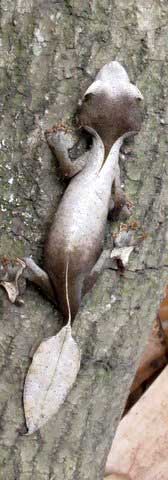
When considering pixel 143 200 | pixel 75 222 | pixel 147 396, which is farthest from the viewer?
pixel 147 396

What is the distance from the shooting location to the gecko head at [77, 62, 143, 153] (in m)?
2.12

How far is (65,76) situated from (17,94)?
0.13 meters

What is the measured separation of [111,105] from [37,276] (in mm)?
480

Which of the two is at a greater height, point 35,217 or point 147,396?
point 35,217

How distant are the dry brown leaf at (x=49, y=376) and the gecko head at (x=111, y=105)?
514 millimetres

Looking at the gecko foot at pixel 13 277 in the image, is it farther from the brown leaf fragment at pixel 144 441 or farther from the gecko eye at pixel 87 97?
the brown leaf fragment at pixel 144 441

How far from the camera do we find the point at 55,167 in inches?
83.8

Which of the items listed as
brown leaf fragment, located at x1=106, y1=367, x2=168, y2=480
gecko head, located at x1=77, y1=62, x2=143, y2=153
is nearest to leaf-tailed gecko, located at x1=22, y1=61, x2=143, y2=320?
gecko head, located at x1=77, y1=62, x2=143, y2=153

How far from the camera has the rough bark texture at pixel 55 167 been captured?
2.10 metres

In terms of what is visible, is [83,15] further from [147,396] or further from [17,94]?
[147,396]

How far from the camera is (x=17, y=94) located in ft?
6.89

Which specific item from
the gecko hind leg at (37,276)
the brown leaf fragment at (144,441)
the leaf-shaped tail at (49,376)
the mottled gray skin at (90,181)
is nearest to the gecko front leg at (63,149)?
the mottled gray skin at (90,181)

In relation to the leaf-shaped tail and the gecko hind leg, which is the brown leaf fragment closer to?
the leaf-shaped tail

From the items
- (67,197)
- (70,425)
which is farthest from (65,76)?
(70,425)
